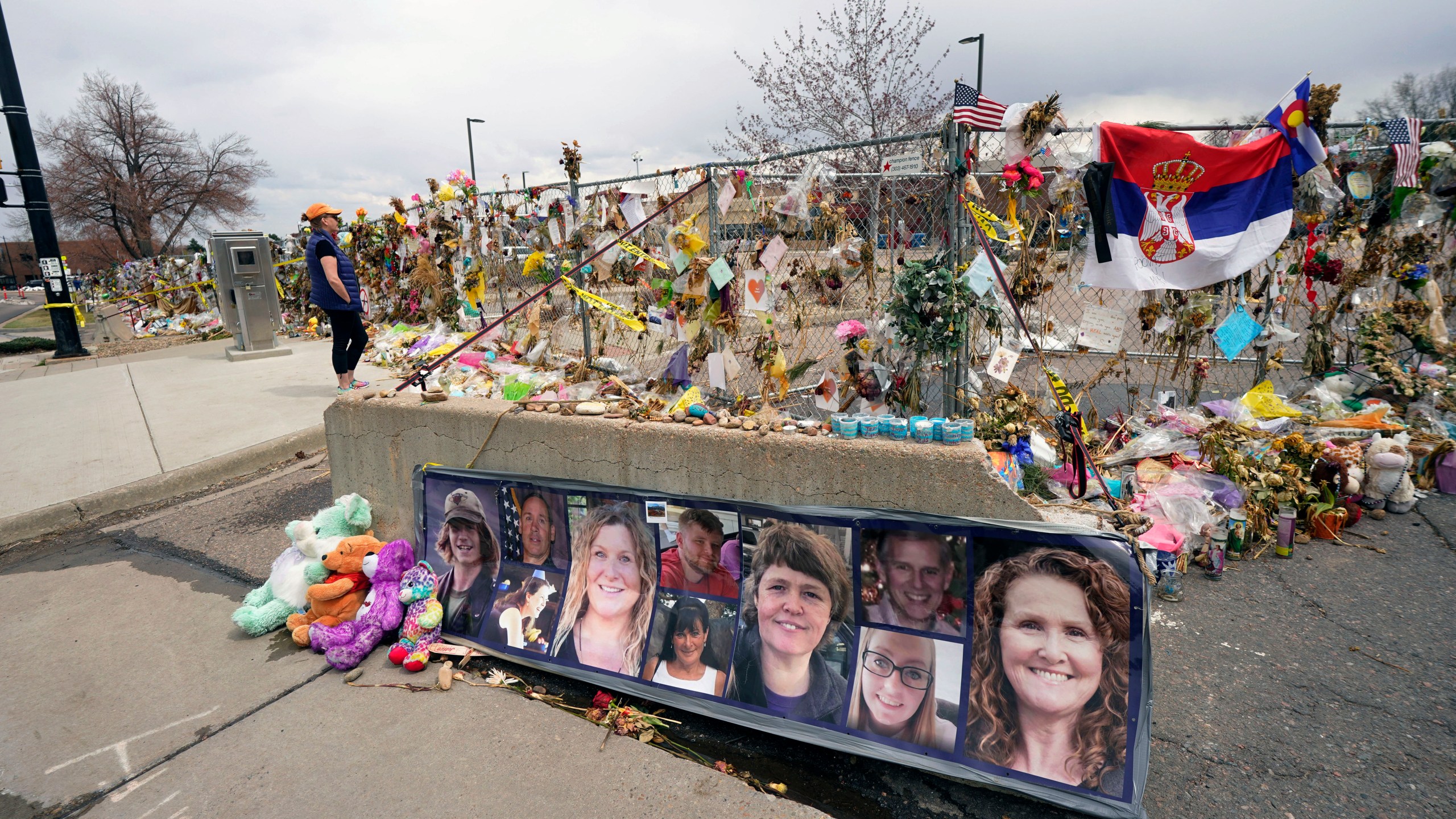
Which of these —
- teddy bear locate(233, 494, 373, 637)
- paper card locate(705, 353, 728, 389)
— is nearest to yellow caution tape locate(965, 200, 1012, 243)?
paper card locate(705, 353, 728, 389)

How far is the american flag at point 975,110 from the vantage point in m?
3.37

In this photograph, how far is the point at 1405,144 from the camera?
195 inches

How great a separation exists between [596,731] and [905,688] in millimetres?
1155

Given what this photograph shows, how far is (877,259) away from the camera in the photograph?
4.98 m

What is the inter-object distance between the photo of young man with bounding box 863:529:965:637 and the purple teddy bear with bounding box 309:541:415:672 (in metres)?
2.25

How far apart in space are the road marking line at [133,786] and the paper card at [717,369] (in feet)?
10.9

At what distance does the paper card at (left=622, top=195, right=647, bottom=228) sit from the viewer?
5363mm

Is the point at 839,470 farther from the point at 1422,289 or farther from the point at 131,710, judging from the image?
the point at 1422,289

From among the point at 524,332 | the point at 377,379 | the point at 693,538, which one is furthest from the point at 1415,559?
the point at 377,379

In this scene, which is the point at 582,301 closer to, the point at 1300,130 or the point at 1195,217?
the point at 1195,217

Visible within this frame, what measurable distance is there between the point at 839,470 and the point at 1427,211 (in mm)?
5812

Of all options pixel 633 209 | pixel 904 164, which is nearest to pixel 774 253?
pixel 904 164

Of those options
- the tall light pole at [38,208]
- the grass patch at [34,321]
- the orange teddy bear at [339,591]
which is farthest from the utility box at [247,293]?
the grass patch at [34,321]

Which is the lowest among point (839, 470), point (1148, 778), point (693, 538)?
point (1148, 778)
